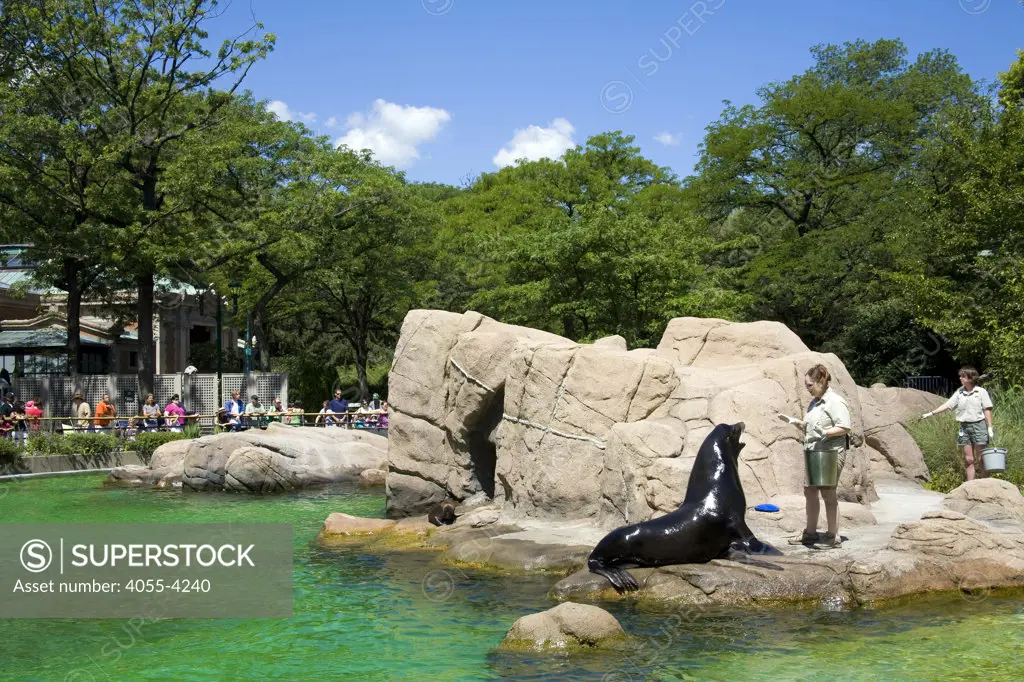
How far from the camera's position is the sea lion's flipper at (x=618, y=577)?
10.5 m

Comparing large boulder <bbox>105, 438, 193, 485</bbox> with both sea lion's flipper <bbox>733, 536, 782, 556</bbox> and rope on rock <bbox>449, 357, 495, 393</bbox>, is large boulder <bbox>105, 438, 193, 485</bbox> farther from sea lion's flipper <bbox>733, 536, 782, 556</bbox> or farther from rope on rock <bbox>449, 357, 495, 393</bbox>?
sea lion's flipper <bbox>733, 536, 782, 556</bbox>

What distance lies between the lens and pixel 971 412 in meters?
14.0

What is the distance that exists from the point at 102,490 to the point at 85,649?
12.9 meters

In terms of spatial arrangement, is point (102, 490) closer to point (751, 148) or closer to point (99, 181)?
point (99, 181)

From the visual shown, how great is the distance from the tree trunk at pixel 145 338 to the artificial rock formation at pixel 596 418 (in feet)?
63.5

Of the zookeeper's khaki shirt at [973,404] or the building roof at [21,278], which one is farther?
the building roof at [21,278]

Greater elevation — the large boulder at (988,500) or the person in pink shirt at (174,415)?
the person in pink shirt at (174,415)

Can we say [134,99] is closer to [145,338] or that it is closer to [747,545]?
[145,338]

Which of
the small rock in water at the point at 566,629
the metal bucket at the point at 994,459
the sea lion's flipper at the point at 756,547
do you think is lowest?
the small rock in water at the point at 566,629

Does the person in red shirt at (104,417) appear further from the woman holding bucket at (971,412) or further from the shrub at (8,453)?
the woman holding bucket at (971,412)

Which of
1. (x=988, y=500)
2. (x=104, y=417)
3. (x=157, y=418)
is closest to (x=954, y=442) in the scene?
(x=988, y=500)

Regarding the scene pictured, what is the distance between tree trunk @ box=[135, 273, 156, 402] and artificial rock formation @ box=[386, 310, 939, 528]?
63.5 ft

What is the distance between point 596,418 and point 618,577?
3.68 m

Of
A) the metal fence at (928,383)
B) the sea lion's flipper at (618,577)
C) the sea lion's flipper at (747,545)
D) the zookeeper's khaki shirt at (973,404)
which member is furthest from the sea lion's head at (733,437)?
the metal fence at (928,383)
